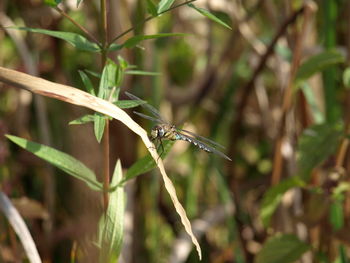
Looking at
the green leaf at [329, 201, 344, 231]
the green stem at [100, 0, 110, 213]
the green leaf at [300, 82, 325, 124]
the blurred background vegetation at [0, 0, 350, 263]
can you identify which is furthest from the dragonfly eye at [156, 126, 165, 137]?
the green leaf at [300, 82, 325, 124]

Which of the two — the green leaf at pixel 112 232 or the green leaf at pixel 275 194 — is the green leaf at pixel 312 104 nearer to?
the green leaf at pixel 275 194

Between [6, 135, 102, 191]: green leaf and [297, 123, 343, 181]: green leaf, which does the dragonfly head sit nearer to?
[6, 135, 102, 191]: green leaf

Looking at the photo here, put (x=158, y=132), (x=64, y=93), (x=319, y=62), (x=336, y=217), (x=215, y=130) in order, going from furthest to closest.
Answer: (x=215, y=130), (x=336, y=217), (x=319, y=62), (x=158, y=132), (x=64, y=93)

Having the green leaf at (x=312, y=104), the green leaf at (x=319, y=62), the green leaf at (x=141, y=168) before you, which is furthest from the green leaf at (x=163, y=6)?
the green leaf at (x=312, y=104)

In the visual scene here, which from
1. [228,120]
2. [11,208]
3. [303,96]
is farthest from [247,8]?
[11,208]

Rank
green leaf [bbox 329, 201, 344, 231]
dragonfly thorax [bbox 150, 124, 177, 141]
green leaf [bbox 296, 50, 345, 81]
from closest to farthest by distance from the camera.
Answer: dragonfly thorax [bbox 150, 124, 177, 141] → green leaf [bbox 296, 50, 345, 81] → green leaf [bbox 329, 201, 344, 231]

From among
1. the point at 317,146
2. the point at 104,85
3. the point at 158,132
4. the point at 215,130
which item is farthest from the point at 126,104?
the point at 215,130

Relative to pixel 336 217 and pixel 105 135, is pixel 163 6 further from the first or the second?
pixel 336 217
